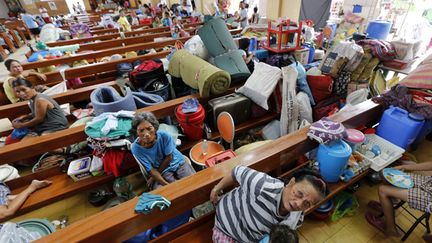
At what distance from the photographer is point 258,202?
1.24 m

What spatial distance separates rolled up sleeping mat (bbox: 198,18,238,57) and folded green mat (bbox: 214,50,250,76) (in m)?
0.09

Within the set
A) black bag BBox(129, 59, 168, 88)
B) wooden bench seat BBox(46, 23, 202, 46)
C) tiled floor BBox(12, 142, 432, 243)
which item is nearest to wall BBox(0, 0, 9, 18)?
wooden bench seat BBox(46, 23, 202, 46)

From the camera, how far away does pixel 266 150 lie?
1.49 m

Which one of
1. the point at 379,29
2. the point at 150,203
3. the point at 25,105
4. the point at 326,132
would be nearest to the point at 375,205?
Result: the point at 326,132

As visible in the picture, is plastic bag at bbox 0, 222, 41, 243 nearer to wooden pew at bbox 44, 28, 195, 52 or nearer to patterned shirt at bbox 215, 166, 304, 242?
patterned shirt at bbox 215, 166, 304, 242

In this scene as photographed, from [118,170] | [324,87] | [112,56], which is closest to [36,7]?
[112,56]

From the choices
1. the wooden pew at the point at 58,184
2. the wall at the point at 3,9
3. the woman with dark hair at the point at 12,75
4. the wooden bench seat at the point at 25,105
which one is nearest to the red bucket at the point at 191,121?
the wooden pew at the point at 58,184

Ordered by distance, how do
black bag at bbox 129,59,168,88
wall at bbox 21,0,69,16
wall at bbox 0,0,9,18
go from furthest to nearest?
wall at bbox 0,0,9,18 < wall at bbox 21,0,69,16 < black bag at bbox 129,59,168,88

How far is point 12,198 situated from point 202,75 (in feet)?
7.40

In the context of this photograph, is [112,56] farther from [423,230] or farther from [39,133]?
[423,230]

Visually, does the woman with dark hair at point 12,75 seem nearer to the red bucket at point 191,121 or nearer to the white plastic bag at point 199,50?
the white plastic bag at point 199,50

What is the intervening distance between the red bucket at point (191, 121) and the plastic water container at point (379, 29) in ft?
10.7

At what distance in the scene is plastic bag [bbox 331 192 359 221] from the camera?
1893 mm

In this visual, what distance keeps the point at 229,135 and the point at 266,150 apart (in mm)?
778
